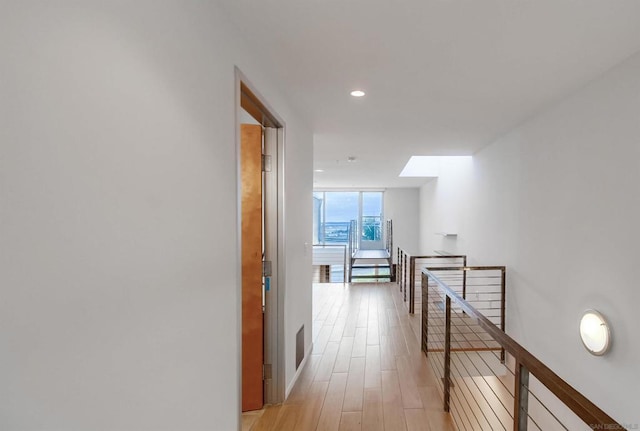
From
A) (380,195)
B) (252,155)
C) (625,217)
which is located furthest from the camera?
(380,195)

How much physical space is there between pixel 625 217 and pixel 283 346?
7.34 feet

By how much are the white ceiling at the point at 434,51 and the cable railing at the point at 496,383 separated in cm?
136

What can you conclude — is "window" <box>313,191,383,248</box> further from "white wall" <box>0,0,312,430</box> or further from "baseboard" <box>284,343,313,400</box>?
"white wall" <box>0,0,312,430</box>

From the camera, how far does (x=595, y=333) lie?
7.16ft

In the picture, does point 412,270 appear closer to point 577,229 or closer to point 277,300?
point 577,229

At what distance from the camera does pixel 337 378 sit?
107 inches

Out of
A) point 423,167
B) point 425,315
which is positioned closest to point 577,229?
point 425,315

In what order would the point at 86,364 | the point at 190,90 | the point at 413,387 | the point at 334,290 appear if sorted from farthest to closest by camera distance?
the point at 334,290
the point at 413,387
the point at 190,90
the point at 86,364

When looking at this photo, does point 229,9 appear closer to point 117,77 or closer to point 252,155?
point 117,77

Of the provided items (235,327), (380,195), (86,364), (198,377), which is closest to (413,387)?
(235,327)

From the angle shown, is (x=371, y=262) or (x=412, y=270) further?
(x=371, y=262)

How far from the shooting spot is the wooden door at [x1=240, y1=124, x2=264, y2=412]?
2258mm

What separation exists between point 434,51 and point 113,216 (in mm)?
1711

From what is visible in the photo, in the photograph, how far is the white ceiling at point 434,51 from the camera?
143cm
